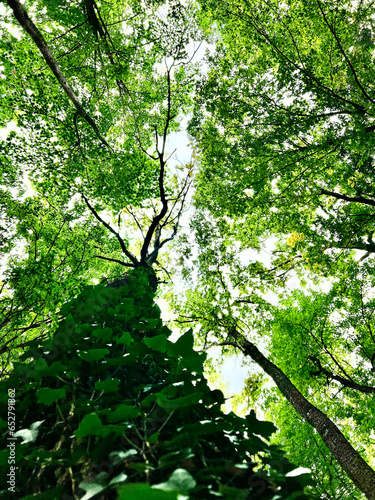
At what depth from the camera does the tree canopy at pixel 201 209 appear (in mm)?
1087

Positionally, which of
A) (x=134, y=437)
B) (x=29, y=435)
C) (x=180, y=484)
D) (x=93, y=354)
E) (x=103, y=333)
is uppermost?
(x=103, y=333)

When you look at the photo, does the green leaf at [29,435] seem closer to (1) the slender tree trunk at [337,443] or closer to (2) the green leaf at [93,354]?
(2) the green leaf at [93,354]

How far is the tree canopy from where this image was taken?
42.8 inches

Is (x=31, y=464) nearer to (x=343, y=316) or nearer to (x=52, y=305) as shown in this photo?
(x=52, y=305)

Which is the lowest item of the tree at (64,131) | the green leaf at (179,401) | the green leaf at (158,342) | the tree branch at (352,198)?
the green leaf at (179,401)

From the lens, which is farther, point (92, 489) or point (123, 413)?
point (123, 413)

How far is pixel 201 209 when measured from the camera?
28.0ft

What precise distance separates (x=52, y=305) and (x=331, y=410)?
29.9ft

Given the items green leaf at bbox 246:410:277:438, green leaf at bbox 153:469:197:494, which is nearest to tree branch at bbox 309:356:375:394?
green leaf at bbox 246:410:277:438

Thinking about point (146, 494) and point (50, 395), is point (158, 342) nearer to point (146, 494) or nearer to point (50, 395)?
point (50, 395)

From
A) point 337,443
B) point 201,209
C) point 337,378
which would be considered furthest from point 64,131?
point 337,378

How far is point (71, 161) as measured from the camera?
602 centimetres

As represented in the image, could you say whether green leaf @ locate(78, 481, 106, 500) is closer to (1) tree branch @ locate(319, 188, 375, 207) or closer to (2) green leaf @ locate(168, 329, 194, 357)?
(2) green leaf @ locate(168, 329, 194, 357)

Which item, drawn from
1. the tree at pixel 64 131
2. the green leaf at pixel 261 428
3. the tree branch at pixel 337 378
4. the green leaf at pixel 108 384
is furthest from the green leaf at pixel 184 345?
the tree branch at pixel 337 378
